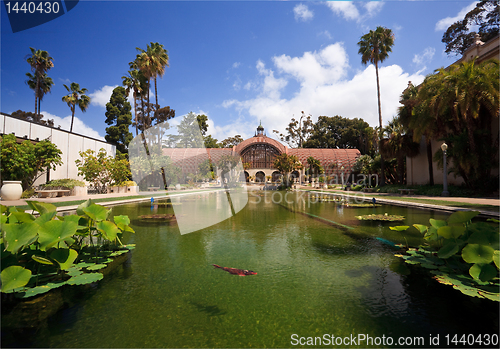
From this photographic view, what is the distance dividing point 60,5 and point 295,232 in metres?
7.22

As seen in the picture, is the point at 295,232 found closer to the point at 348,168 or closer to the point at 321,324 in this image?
the point at 321,324

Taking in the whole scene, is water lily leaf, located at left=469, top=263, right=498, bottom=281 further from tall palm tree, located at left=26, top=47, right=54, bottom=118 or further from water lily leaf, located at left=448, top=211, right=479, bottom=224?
tall palm tree, located at left=26, top=47, right=54, bottom=118

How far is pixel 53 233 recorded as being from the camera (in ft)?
10.7

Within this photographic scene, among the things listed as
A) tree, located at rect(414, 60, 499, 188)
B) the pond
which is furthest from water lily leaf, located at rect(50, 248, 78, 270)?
tree, located at rect(414, 60, 499, 188)

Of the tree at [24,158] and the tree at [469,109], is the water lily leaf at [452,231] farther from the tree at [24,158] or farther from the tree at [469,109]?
the tree at [24,158]

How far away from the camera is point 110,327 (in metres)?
2.45

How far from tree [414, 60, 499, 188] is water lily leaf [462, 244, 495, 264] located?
17270mm

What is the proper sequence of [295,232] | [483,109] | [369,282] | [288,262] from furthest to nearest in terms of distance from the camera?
[483,109]
[295,232]
[288,262]
[369,282]

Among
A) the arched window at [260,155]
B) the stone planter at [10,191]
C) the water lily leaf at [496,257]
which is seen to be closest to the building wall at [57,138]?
the stone planter at [10,191]

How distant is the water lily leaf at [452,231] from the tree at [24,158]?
21462 millimetres

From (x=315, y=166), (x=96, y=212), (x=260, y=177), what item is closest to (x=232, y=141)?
(x=260, y=177)

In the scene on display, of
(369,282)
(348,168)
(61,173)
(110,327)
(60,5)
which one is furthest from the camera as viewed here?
(348,168)

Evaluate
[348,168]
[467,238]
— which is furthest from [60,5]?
[348,168]

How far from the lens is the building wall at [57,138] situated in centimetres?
1903
